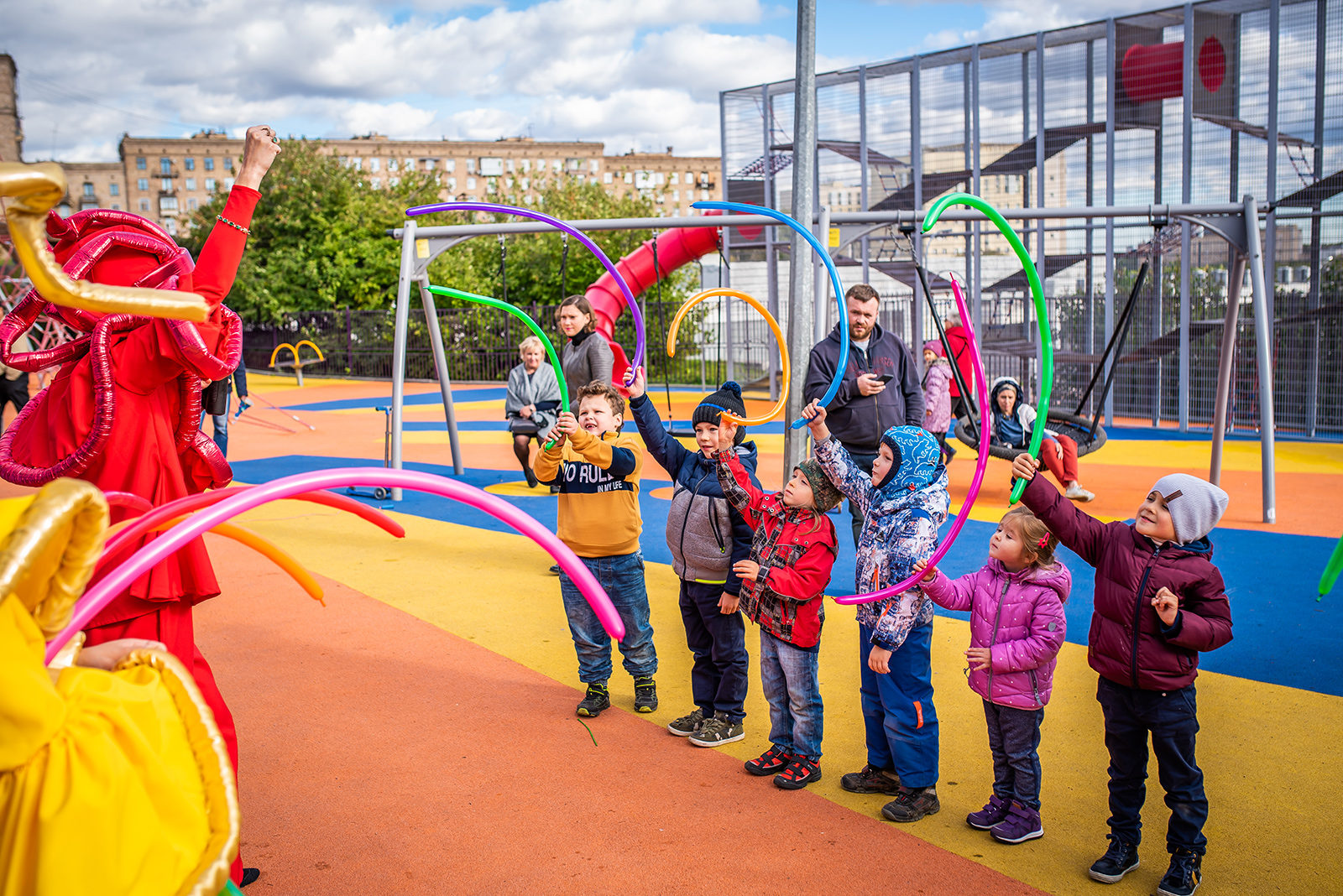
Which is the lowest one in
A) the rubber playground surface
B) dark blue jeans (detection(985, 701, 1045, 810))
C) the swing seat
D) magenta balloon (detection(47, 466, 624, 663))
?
the rubber playground surface

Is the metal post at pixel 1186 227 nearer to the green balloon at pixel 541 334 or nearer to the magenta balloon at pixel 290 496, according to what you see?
the green balloon at pixel 541 334

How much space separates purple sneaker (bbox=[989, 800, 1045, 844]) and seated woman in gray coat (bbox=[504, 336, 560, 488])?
19.6 feet

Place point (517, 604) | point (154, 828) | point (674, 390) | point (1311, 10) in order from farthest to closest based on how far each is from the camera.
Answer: point (674, 390) → point (1311, 10) → point (517, 604) → point (154, 828)

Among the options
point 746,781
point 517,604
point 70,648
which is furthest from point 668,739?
point 70,648

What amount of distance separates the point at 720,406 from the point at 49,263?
3.00m

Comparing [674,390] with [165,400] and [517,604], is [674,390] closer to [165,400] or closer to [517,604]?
[517,604]

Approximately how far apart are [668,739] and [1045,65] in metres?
16.5

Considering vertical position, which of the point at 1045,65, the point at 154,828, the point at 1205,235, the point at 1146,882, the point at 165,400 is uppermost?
the point at 1045,65

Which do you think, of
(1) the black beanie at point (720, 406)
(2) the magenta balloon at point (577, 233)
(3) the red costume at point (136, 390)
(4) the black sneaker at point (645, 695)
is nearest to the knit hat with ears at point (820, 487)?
(1) the black beanie at point (720, 406)

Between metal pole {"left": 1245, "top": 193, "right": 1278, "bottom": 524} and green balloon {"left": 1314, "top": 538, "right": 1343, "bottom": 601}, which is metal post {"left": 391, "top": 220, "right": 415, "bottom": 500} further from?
green balloon {"left": 1314, "top": 538, "right": 1343, "bottom": 601}

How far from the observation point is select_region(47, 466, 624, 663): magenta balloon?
2035 mm

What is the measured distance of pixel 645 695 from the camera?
502 centimetres

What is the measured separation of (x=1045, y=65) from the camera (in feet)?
57.2

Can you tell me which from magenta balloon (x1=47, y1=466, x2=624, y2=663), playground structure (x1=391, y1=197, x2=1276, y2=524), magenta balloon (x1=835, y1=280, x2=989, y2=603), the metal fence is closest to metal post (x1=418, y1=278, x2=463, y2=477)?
playground structure (x1=391, y1=197, x2=1276, y2=524)
